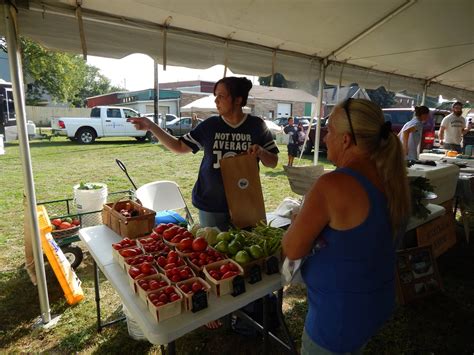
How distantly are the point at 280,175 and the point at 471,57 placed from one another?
4.74 metres

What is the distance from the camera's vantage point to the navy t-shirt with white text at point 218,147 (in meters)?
2.19

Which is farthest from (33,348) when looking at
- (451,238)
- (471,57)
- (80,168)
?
(80,168)

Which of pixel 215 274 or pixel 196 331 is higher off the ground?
pixel 215 274

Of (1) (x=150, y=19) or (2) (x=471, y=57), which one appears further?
(2) (x=471, y=57)

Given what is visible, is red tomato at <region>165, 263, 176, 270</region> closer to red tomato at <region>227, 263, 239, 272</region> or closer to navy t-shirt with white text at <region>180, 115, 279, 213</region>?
red tomato at <region>227, 263, 239, 272</region>

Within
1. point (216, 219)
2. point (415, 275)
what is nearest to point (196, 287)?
point (216, 219)

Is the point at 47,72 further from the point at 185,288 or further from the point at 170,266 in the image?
the point at 185,288

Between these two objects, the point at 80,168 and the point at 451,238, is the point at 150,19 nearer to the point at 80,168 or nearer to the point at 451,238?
the point at 451,238

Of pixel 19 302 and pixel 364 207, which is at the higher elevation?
pixel 364 207

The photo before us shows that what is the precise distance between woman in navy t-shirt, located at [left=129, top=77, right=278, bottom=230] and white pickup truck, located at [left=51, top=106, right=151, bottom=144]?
Answer: 41.5 ft

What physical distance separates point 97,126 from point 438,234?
14176 mm

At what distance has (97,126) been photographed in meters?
14.2

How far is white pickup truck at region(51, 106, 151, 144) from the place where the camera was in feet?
45.3

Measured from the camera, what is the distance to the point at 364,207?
1.02 meters
